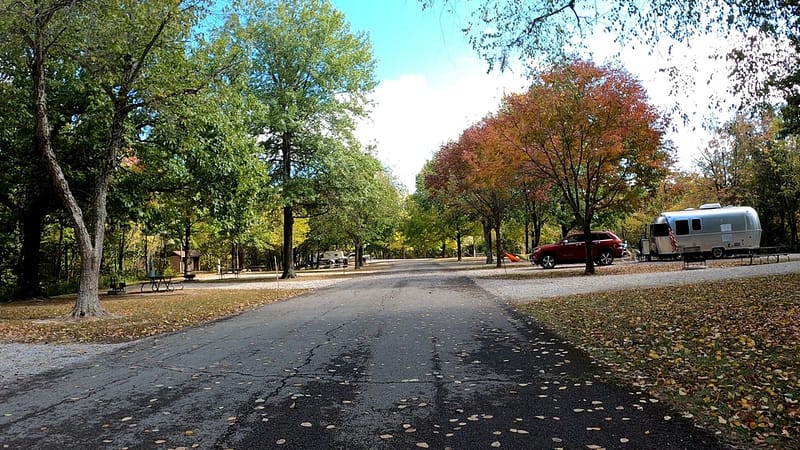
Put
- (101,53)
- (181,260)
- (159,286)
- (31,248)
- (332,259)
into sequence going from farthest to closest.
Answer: (181,260)
(332,259)
(159,286)
(31,248)
(101,53)

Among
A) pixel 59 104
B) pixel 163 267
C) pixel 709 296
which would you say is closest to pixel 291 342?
pixel 709 296

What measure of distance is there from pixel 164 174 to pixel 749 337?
700 inches

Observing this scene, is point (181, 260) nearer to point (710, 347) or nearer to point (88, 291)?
point (88, 291)

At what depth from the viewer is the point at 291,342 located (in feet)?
26.8

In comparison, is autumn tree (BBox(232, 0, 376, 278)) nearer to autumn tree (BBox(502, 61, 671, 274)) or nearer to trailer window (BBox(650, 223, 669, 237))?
autumn tree (BBox(502, 61, 671, 274))

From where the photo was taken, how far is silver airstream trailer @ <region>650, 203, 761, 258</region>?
85.5 ft

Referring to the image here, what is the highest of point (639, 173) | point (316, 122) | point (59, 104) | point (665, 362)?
point (316, 122)

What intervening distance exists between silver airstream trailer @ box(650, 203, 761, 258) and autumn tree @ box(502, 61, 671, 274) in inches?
223

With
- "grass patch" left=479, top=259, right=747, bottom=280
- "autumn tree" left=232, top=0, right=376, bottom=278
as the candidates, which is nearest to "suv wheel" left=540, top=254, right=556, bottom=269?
"grass patch" left=479, top=259, right=747, bottom=280

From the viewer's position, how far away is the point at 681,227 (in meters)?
26.8

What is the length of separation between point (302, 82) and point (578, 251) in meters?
17.2

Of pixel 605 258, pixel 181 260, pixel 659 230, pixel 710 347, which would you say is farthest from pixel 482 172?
pixel 181 260

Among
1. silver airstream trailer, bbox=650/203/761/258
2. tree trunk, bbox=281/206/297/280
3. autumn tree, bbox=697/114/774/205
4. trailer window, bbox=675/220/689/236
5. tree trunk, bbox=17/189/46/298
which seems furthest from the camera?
autumn tree, bbox=697/114/774/205

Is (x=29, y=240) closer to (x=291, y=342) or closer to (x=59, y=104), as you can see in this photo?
(x=59, y=104)
